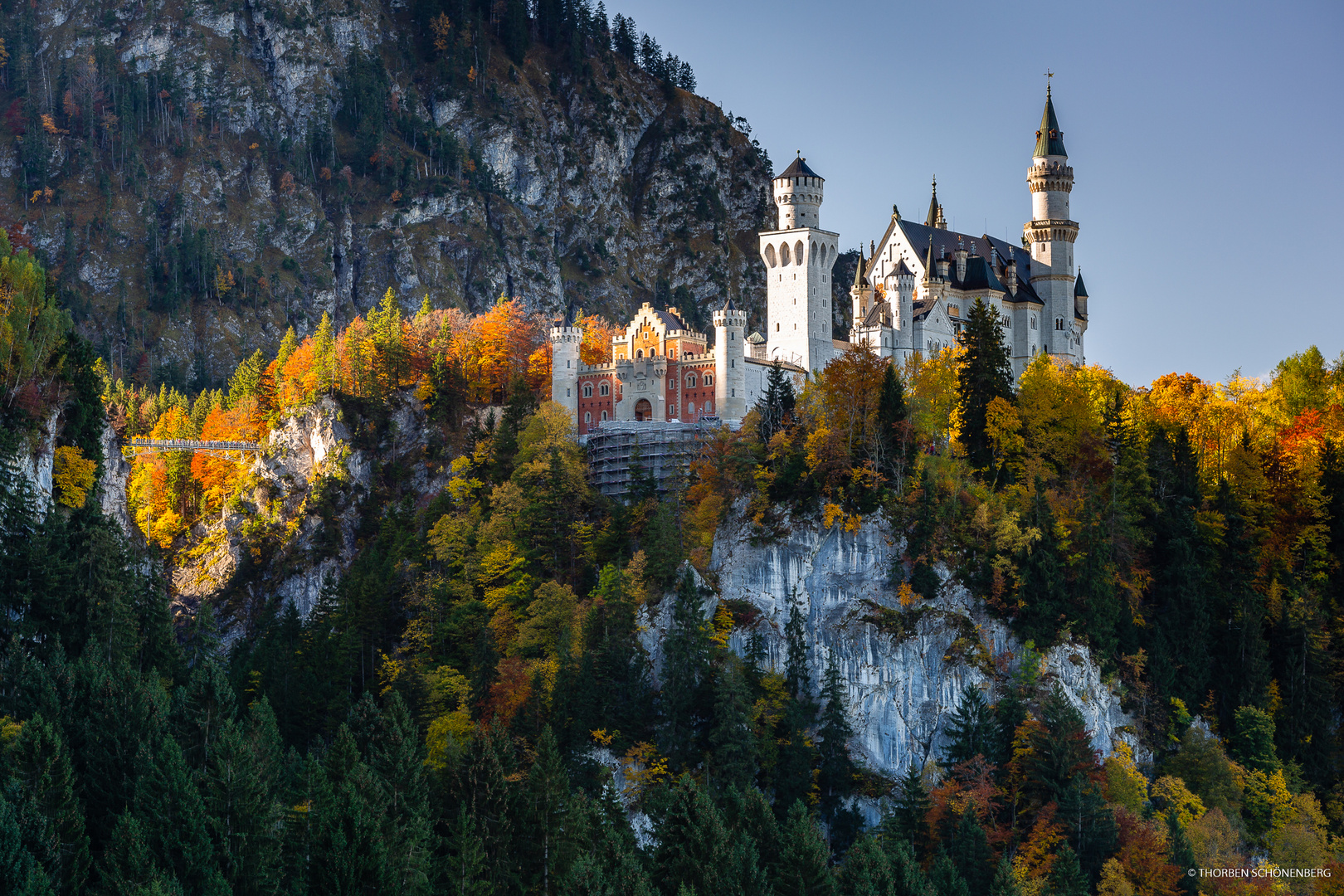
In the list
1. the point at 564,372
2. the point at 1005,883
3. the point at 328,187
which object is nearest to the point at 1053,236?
the point at 564,372

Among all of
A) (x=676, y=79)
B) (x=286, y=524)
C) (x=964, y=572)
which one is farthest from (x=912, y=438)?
(x=676, y=79)

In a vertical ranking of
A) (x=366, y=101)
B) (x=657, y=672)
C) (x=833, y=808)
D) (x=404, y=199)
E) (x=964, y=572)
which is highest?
(x=366, y=101)

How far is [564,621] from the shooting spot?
76562 millimetres

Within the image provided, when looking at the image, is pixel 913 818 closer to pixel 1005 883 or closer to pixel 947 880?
pixel 947 880

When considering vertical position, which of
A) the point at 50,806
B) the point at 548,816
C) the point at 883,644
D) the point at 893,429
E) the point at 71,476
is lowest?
the point at 548,816

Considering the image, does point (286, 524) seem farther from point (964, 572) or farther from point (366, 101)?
point (366, 101)

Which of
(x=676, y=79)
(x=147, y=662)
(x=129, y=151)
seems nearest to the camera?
(x=147, y=662)

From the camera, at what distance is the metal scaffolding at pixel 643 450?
8450 cm

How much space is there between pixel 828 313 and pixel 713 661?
34269 mm

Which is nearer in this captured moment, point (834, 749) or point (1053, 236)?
point (834, 749)

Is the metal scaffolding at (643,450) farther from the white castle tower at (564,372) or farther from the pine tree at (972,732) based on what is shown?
the pine tree at (972,732)

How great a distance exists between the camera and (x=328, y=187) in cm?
16262

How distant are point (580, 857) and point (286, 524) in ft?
168

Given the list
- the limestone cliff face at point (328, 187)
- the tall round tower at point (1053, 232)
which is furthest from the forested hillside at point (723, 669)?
the limestone cliff face at point (328, 187)
